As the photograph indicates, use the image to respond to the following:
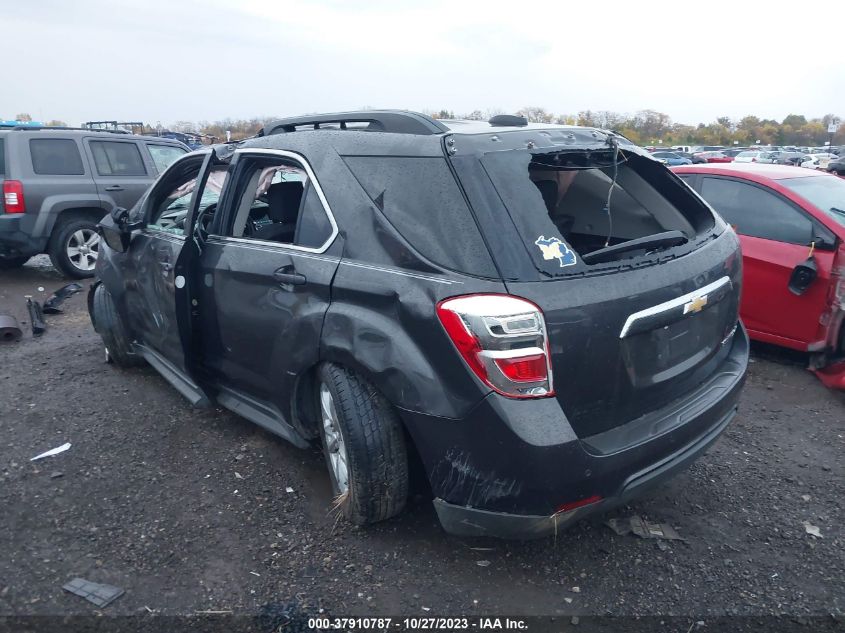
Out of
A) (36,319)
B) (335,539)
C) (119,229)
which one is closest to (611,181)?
(335,539)

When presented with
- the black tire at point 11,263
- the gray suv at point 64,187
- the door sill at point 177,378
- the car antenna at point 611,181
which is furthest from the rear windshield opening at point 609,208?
the black tire at point 11,263

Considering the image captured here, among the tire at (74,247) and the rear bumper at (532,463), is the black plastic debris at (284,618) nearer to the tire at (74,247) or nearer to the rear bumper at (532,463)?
the rear bumper at (532,463)

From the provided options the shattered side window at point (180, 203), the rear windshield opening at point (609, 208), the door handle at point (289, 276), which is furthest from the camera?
the shattered side window at point (180, 203)

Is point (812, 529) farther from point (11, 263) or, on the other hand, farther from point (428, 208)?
point (11, 263)

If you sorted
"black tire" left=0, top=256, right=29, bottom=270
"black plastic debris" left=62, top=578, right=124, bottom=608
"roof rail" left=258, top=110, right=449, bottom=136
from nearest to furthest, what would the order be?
"black plastic debris" left=62, top=578, right=124, bottom=608 < "roof rail" left=258, top=110, right=449, bottom=136 < "black tire" left=0, top=256, right=29, bottom=270

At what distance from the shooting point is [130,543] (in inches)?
121

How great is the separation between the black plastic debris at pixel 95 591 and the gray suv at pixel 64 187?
6.61 m

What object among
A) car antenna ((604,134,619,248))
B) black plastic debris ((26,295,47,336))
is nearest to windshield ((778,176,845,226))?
car antenna ((604,134,619,248))

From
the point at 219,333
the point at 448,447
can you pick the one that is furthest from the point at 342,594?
the point at 219,333

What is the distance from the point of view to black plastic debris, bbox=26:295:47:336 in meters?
6.27

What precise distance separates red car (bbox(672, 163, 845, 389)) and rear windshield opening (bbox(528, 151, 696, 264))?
1.93m

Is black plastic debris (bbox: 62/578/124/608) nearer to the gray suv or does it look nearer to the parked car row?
the parked car row

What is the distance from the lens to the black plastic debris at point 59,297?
708cm

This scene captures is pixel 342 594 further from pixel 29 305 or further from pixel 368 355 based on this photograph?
pixel 29 305
